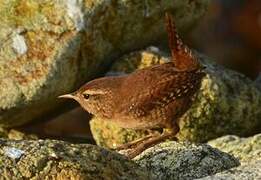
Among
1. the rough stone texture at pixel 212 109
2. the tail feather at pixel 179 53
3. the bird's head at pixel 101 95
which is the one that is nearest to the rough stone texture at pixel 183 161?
the bird's head at pixel 101 95

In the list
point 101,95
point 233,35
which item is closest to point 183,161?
point 101,95

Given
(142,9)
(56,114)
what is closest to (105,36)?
(142,9)

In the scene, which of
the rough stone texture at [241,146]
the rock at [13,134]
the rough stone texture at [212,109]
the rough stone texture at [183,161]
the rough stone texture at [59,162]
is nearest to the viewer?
the rough stone texture at [59,162]

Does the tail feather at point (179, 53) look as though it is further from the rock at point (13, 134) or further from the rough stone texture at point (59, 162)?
the rock at point (13, 134)

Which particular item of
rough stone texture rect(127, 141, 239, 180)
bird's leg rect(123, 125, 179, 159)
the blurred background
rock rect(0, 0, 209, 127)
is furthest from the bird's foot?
the blurred background

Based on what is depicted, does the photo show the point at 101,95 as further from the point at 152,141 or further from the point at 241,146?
the point at 241,146

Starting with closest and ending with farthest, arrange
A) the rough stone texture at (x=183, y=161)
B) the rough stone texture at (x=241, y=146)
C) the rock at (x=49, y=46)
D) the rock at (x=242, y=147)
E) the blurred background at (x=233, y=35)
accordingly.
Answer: the rough stone texture at (x=183, y=161) < the rock at (x=242, y=147) < the rough stone texture at (x=241, y=146) < the rock at (x=49, y=46) < the blurred background at (x=233, y=35)
